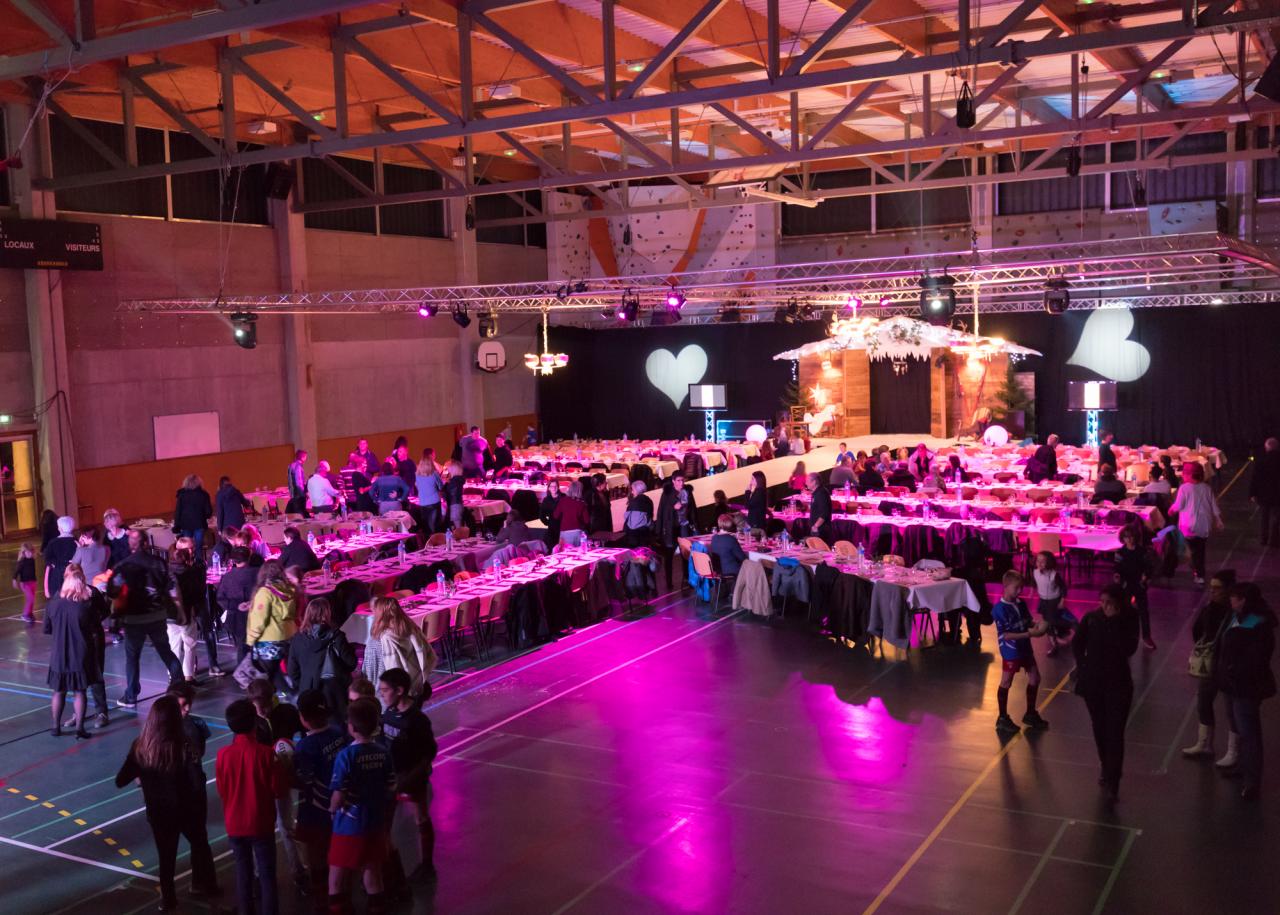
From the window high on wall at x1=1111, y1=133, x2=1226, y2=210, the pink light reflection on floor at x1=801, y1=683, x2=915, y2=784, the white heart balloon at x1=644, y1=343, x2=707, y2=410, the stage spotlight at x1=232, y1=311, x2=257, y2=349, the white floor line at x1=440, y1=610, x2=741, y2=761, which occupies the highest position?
the window high on wall at x1=1111, y1=133, x2=1226, y2=210

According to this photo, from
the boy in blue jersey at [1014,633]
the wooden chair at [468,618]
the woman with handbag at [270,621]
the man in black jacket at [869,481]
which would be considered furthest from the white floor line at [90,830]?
the man in black jacket at [869,481]

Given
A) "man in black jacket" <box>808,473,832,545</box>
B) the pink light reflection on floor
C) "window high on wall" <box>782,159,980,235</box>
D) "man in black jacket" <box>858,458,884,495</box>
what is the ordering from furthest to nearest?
"window high on wall" <box>782,159,980,235</box> < "man in black jacket" <box>858,458,884,495</box> < "man in black jacket" <box>808,473,832,545</box> < the pink light reflection on floor

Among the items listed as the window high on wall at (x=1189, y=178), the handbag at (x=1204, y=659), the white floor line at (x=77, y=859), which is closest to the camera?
the white floor line at (x=77, y=859)

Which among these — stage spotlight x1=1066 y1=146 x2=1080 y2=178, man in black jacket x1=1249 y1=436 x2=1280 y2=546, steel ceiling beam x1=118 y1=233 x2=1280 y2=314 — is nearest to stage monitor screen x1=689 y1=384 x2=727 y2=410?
steel ceiling beam x1=118 y1=233 x2=1280 y2=314

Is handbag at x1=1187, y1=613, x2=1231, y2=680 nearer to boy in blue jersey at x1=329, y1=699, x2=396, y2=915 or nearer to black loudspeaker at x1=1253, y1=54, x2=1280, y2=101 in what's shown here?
black loudspeaker at x1=1253, y1=54, x2=1280, y2=101

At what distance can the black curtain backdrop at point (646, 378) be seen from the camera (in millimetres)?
27031

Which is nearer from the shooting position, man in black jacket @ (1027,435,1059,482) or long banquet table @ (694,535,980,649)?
long banquet table @ (694,535,980,649)

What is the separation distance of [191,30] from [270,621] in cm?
403

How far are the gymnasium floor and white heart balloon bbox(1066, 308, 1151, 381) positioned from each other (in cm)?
1515

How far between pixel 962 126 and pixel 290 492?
10844 mm

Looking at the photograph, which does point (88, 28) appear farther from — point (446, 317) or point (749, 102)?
point (446, 317)

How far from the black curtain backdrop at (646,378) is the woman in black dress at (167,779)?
2180cm

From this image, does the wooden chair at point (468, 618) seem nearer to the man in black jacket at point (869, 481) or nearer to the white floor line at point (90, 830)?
the white floor line at point (90, 830)

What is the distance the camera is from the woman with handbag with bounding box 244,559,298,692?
8.38 meters
